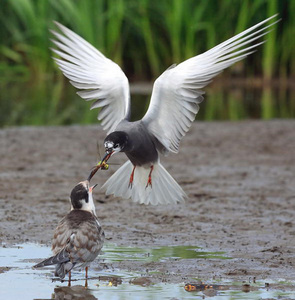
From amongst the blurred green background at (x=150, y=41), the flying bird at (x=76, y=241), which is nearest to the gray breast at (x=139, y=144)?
the flying bird at (x=76, y=241)

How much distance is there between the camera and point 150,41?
62.0ft

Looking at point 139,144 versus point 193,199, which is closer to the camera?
point 139,144

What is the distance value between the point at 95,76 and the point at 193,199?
1641mm

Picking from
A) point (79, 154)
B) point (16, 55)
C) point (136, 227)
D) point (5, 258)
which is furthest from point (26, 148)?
point (16, 55)

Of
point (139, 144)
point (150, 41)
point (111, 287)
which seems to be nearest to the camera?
point (111, 287)

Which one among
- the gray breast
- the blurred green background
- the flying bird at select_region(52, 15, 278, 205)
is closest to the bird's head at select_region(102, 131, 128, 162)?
the flying bird at select_region(52, 15, 278, 205)

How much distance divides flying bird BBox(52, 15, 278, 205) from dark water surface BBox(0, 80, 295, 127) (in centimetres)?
565

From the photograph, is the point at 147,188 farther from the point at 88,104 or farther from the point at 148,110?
the point at 88,104

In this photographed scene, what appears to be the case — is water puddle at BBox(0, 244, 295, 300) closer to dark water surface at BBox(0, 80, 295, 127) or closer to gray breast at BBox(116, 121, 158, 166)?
gray breast at BBox(116, 121, 158, 166)

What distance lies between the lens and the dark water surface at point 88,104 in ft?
47.0

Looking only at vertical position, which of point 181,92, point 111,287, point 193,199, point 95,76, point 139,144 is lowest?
point 111,287

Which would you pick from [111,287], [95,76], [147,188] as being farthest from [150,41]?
[111,287]

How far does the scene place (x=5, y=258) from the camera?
6191mm

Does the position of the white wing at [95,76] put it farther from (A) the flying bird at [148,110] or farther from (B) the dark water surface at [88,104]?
(B) the dark water surface at [88,104]
